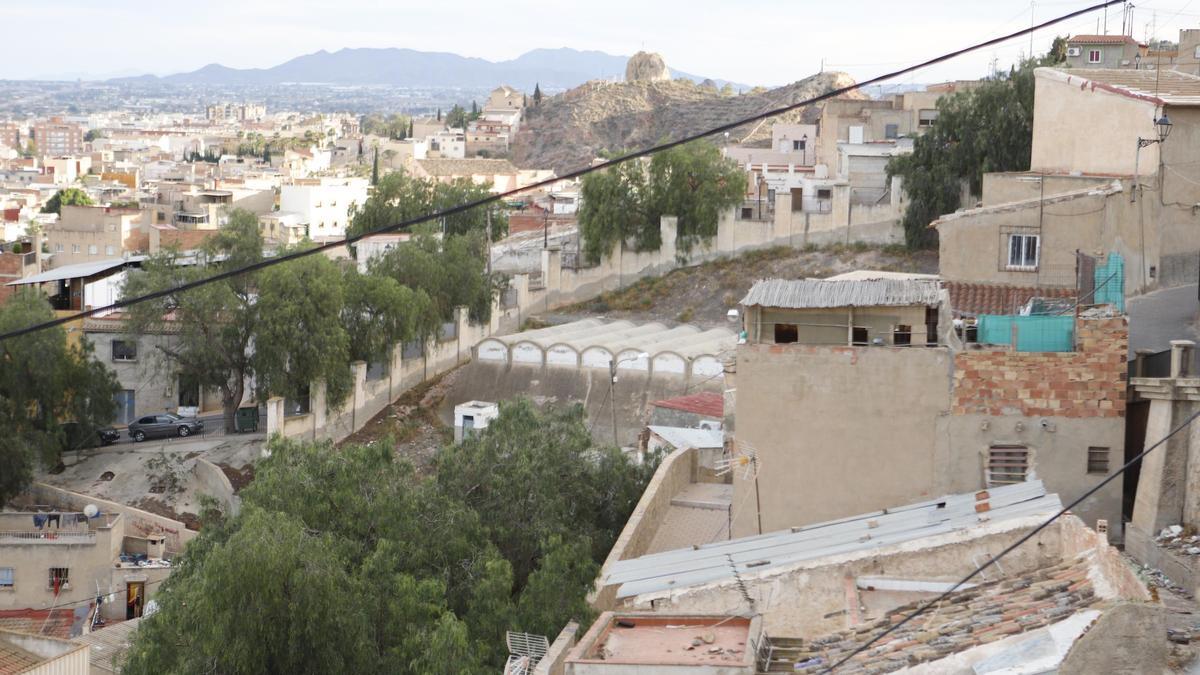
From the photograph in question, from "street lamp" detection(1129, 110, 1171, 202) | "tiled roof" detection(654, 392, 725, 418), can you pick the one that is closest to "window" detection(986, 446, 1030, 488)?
"street lamp" detection(1129, 110, 1171, 202)

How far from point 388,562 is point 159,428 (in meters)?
19.2

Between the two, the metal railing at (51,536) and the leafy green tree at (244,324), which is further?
the leafy green tree at (244,324)

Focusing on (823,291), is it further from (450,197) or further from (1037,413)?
(450,197)

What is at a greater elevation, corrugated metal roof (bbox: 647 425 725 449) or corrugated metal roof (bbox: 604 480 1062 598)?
corrugated metal roof (bbox: 604 480 1062 598)

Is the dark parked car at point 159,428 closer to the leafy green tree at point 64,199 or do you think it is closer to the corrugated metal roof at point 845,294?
the corrugated metal roof at point 845,294

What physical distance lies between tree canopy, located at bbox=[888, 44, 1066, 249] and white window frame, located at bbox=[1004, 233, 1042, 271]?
1852cm

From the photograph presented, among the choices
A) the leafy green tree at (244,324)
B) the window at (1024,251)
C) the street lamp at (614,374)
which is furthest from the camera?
the street lamp at (614,374)

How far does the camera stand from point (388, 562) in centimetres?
1543

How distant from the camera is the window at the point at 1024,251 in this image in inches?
682

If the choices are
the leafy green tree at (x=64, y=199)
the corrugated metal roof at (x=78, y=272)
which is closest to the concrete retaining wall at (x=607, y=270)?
the corrugated metal roof at (x=78, y=272)

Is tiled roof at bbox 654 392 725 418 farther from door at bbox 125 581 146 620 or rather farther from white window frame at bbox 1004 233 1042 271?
door at bbox 125 581 146 620

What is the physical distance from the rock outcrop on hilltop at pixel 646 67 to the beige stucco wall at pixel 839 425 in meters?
137

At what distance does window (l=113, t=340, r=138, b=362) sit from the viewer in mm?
34500

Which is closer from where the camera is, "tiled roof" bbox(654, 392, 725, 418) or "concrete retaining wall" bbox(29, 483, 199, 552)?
"tiled roof" bbox(654, 392, 725, 418)
